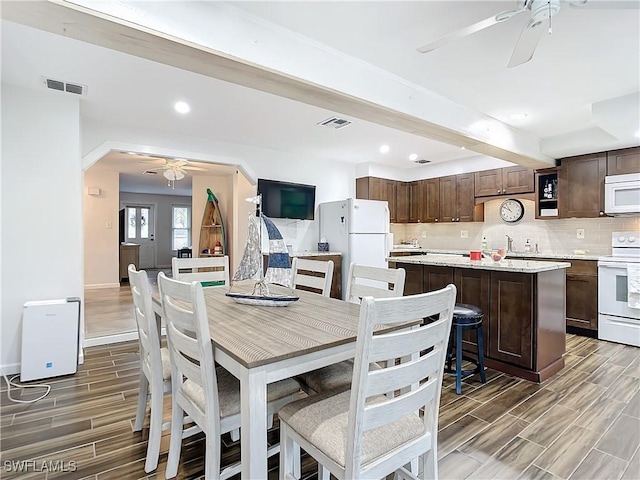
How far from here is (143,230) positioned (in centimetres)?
1095

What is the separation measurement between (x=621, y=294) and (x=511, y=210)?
1.97 m

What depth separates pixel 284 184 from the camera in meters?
5.11

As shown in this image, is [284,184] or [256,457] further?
[284,184]

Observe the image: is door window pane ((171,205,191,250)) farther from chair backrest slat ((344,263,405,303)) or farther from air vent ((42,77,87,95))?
chair backrest slat ((344,263,405,303))

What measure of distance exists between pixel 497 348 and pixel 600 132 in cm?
A: 296

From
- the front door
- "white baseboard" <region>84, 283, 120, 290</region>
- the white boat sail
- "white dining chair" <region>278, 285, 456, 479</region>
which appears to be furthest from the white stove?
the front door

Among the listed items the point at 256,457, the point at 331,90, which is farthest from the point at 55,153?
the point at 256,457

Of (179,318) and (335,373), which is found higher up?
(179,318)

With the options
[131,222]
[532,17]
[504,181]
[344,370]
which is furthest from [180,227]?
[532,17]

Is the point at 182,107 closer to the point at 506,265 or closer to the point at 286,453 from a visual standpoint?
the point at 286,453

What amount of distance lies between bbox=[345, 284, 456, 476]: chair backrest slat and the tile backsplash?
4.69 m

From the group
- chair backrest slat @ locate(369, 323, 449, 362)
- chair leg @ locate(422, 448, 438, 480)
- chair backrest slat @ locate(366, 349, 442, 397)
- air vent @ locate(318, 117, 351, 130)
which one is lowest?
chair leg @ locate(422, 448, 438, 480)

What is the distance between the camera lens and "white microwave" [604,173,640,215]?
3969 mm

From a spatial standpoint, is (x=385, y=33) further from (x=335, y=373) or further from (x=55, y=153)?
(x=55, y=153)
